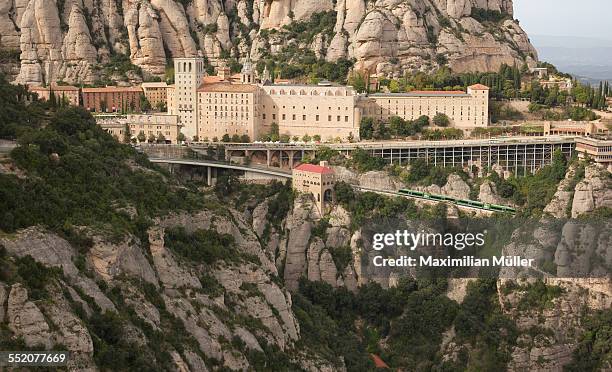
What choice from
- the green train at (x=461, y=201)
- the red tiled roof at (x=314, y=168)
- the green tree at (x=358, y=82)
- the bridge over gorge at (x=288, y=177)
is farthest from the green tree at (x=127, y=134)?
the green train at (x=461, y=201)

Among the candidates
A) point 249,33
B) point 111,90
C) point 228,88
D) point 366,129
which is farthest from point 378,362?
point 249,33

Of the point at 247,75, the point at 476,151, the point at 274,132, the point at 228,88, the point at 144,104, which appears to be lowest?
the point at 476,151

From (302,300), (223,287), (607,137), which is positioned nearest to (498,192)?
(607,137)

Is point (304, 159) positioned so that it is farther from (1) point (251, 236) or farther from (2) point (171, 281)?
(2) point (171, 281)

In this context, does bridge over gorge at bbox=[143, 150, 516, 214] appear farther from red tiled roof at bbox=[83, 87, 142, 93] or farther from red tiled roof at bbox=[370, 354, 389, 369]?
red tiled roof at bbox=[83, 87, 142, 93]

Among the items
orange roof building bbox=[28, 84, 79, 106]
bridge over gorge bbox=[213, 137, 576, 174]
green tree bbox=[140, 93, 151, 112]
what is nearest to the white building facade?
bridge over gorge bbox=[213, 137, 576, 174]

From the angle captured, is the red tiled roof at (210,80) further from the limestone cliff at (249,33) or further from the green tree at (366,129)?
the limestone cliff at (249,33)

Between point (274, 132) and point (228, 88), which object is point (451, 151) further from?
point (228, 88)
